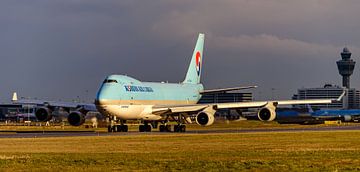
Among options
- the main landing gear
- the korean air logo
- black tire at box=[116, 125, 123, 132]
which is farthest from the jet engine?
the korean air logo

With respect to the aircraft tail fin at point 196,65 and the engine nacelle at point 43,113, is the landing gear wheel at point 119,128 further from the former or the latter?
the aircraft tail fin at point 196,65

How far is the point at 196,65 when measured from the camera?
89.3 meters

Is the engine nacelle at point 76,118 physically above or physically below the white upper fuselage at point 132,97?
below

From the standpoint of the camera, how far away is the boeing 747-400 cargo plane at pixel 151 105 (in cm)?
6756

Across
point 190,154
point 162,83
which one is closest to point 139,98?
point 162,83

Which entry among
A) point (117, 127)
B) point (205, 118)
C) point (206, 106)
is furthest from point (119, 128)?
point (206, 106)

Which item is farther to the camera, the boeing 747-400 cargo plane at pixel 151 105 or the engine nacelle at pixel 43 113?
the engine nacelle at pixel 43 113

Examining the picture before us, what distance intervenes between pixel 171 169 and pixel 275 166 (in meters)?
3.96

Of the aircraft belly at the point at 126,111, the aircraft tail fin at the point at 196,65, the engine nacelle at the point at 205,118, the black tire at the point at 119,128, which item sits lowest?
the black tire at the point at 119,128

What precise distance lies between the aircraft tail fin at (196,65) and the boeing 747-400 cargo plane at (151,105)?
20.8ft

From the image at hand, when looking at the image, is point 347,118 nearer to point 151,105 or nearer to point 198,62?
point 198,62

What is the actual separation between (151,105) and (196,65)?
56.1 ft

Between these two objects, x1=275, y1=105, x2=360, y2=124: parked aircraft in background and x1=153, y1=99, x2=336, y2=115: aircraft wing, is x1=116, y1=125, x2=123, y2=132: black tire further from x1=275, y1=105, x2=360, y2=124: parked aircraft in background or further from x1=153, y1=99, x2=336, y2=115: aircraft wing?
x1=275, y1=105, x2=360, y2=124: parked aircraft in background

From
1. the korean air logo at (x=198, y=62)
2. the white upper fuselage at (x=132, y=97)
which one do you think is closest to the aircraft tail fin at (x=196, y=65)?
the korean air logo at (x=198, y=62)
